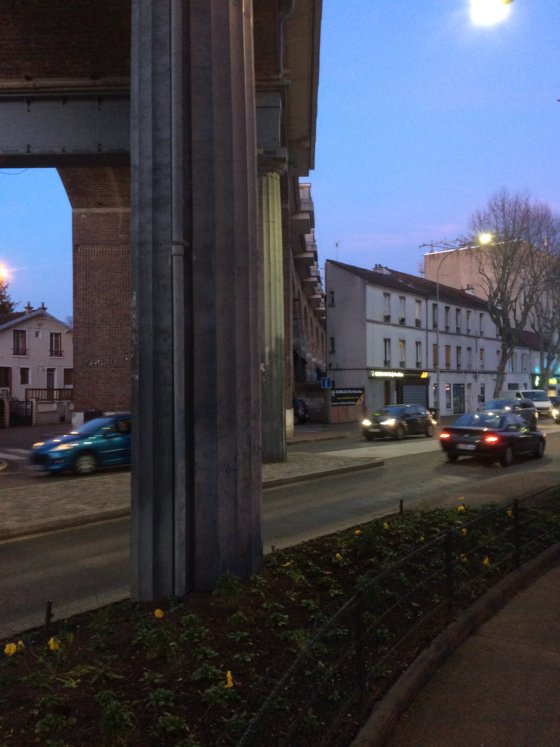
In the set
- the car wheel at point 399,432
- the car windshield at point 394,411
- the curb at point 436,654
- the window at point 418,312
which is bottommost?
the car wheel at point 399,432

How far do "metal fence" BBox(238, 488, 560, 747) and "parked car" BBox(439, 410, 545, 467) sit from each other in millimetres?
10092

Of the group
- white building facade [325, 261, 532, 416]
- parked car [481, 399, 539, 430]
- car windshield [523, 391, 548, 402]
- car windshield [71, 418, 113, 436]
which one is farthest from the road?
car windshield [523, 391, 548, 402]

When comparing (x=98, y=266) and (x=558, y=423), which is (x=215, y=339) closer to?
(x=98, y=266)

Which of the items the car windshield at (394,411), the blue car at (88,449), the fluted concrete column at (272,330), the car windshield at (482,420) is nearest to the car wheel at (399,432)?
the car windshield at (394,411)

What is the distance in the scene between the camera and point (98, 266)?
1199 inches

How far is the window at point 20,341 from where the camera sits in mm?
52531

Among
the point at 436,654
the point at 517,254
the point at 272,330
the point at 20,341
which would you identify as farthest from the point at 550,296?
the point at 436,654

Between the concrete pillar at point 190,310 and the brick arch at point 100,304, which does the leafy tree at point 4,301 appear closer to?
the brick arch at point 100,304

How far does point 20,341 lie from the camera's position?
52.9 metres

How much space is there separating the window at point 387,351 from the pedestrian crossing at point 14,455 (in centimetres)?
2902

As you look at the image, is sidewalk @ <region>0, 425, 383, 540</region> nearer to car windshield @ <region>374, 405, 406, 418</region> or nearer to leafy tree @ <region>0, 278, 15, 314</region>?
car windshield @ <region>374, 405, 406, 418</region>

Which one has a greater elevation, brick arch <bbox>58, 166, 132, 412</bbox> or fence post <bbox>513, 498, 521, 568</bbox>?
brick arch <bbox>58, 166, 132, 412</bbox>

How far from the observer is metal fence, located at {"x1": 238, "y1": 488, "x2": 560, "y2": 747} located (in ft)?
9.86

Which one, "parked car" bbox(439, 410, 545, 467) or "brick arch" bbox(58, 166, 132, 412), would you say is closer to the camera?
"parked car" bbox(439, 410, 545, 467)
